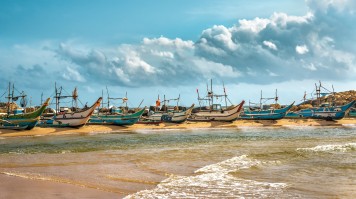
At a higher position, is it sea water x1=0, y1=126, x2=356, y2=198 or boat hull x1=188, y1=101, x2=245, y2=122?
boat hull x1=188, y1=101, x2=245, y2=122

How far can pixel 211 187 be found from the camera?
1123 cm

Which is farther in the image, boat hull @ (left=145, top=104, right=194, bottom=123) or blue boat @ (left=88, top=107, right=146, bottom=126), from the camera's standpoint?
boat hull @ (left=145, top=104, right=194, bottom=123)

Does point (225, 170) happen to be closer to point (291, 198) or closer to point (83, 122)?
point (291, 198)

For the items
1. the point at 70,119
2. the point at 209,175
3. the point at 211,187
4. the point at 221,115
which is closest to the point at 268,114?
the point at 221,115

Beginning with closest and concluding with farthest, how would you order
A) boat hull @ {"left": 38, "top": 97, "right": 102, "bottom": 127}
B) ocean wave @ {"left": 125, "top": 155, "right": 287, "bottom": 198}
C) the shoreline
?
ocean wave @ {"left": 125, "top": 155, "right": 287, "bottom": 198} → the shoreline → boat hull @ {"left": 38, "top": 97, "right": 102, "bottom": 127}

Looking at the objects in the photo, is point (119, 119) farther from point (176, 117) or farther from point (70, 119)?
point (176, 117)

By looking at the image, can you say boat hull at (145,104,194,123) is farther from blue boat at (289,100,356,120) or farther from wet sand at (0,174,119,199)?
wet sand at (0,174,119,199)

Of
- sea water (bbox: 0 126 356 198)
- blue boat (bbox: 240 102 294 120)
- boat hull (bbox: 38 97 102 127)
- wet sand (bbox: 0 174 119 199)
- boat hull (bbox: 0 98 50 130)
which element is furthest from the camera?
blue boat (bbox: 240 102 294 120)

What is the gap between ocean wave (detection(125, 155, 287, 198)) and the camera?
1005 centimetres

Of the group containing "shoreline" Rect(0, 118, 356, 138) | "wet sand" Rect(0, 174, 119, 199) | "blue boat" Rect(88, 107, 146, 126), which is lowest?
"shoreline" Rect(0, 118, 356, 138)

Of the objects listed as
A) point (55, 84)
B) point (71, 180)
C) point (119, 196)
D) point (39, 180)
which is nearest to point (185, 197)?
point (119, 196)

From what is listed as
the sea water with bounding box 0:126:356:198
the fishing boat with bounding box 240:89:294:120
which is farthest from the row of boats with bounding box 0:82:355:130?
the sea water with bounding box 0:126:356:198

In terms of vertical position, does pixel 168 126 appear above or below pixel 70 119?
below

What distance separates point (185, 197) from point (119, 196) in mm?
1759
